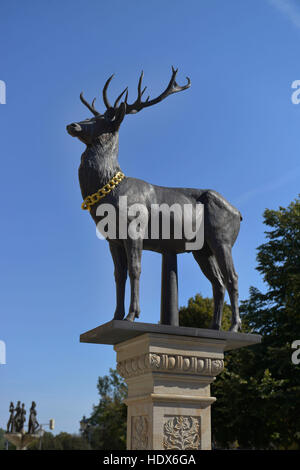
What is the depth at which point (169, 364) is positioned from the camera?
213 inches

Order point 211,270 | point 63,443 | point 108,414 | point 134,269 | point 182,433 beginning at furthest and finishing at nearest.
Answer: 1. point 63,443
2. point 108,414
3. point 211,270
4. point 134,269
5. point 182,433

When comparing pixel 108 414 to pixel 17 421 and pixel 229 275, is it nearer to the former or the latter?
pixel 17 421

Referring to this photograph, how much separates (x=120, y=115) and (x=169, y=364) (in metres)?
3.03

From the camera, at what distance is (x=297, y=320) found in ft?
67.5

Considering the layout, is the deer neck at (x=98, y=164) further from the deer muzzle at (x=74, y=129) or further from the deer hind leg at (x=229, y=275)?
the deer hind leg at (x=229, y=275)

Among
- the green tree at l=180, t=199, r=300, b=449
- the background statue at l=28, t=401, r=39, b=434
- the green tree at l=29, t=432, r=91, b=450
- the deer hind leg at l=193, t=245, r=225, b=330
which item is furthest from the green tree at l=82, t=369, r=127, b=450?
the deer hind leg at l=193, t=245, r=225, b=330

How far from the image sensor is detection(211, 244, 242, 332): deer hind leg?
6.16 meters

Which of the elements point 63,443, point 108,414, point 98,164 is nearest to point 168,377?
point 98,164

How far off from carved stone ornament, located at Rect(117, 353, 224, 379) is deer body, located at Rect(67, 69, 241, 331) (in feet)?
1.70

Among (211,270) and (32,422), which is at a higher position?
(211,270)

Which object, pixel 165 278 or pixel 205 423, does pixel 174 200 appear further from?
pixel 205 423

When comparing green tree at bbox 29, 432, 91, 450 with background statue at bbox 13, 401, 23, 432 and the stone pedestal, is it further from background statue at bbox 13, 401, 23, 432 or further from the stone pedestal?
the stone pedestal

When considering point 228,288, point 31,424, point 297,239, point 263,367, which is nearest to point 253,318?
point 263,367

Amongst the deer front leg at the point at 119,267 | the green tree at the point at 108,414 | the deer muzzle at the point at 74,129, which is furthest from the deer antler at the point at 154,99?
the green tree at the point at 108,414
